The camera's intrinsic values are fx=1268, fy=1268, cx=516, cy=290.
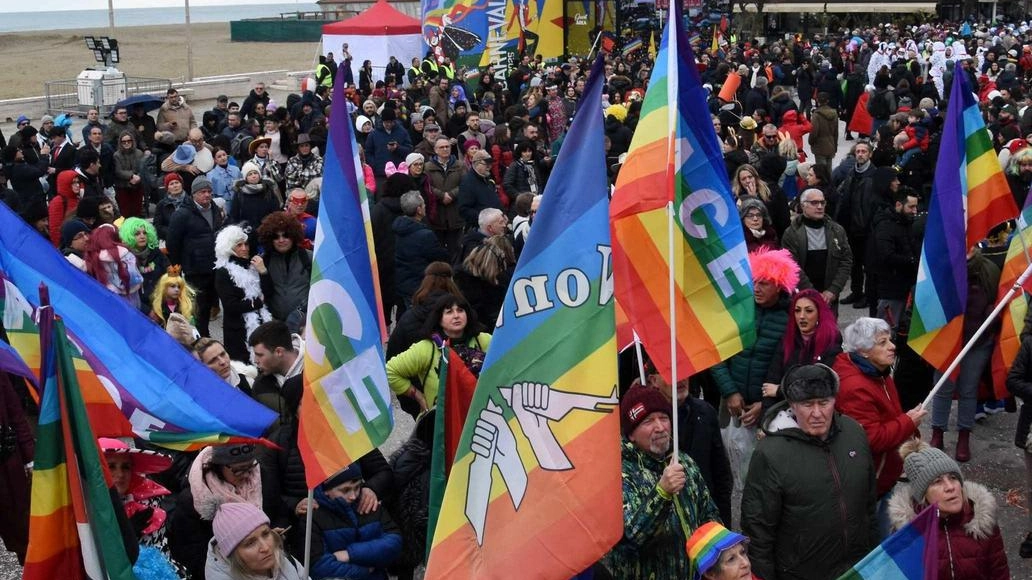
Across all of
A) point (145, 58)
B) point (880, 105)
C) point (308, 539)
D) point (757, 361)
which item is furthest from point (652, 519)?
point (145, 58)

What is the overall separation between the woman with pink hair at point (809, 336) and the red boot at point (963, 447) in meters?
1.74

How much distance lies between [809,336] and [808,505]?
1.61m

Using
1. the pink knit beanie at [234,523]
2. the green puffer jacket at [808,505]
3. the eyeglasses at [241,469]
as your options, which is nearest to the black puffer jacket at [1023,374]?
the green puffer jacket at [808,505]

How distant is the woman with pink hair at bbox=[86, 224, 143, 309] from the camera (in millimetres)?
8102

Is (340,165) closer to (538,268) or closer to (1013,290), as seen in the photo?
(538,268)

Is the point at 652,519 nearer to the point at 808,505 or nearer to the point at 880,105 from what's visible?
the point at 808,505

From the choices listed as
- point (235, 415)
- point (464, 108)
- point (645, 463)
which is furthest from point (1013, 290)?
point (464, 108)

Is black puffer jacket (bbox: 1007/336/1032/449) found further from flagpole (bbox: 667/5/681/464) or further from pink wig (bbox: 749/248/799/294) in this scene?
flagpole (bbox: 667/5/681/464)

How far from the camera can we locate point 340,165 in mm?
5070

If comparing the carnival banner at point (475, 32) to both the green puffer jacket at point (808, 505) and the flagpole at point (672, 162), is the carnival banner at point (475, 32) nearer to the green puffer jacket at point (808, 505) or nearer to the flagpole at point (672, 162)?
the flagpole at point (672, 162)

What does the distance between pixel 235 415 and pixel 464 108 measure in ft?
40.2

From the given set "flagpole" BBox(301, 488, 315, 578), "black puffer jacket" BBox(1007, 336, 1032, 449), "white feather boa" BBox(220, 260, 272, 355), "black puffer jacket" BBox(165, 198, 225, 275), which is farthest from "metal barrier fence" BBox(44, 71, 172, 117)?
"flagpole" BBox(301, 488, 315, 578)

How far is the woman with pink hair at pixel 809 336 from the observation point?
6.12 metres

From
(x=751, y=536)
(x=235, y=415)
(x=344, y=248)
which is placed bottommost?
(x=751, y=536)
